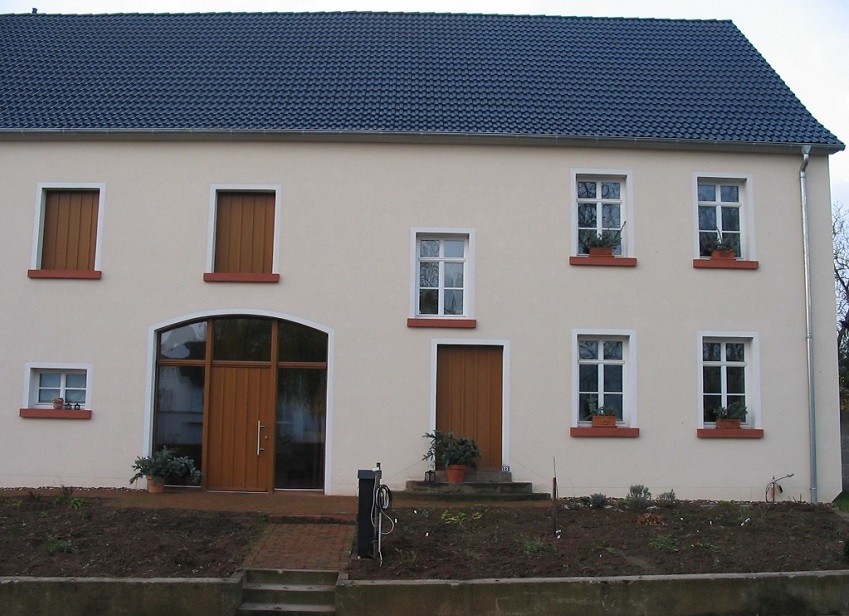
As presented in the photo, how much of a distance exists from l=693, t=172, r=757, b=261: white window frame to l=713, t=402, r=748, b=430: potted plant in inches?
99.3

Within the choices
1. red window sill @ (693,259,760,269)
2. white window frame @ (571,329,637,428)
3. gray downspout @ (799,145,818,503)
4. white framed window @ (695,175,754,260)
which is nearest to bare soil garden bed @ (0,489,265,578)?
white window frame @ (571,329,637,428)

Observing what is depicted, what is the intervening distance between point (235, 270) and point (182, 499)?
3.81m

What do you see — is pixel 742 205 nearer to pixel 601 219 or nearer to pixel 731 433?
pixel 601 219

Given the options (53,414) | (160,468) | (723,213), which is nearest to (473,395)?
(160,468)

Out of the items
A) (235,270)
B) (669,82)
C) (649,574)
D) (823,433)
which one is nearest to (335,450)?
(235,270)

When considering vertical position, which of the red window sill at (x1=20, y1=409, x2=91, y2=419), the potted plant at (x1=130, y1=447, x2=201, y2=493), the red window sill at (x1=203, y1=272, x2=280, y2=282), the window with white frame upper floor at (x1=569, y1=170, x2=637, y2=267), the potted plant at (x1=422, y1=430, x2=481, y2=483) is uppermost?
the window with white frame upper floor at (x1=569, y1=170, x2=637, y2=267)

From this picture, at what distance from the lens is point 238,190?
13.5 metres

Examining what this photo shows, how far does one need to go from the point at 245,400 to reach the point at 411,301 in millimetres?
3198

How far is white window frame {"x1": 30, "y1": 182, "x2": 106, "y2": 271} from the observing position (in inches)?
526

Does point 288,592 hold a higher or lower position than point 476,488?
lower

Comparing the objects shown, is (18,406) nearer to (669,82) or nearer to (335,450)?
(335,450)

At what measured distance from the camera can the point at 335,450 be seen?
12.9 metres

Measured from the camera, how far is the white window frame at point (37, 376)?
13062 mm

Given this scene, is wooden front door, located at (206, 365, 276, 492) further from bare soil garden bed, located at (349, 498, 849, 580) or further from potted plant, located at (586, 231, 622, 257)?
potted plant, located at (586, 231, 622, 257)
